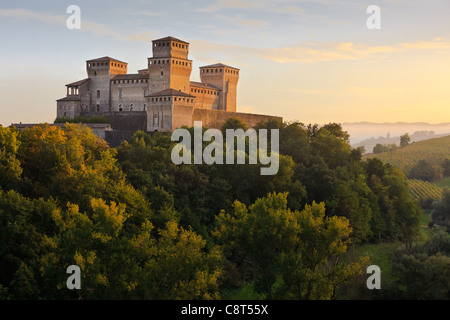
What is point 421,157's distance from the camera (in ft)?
355

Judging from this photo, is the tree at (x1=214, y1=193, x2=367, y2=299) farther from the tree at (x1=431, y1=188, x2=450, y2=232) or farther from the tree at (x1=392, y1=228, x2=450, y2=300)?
the tree at (x1=431, y1=188, x2=450, y2=232)

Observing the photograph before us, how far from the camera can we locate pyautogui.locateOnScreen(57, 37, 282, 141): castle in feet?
174

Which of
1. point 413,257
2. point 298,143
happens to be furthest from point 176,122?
point 413,257

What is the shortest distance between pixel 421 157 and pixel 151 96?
68.7 metres

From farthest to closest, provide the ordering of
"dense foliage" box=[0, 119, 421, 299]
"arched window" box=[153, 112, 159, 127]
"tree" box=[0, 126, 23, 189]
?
"arched window" box=[153, 112, 159, 127] < "tree" box=[0, 126, 23, 189] < "dense foliage" box=[0, 119, 421, 299]

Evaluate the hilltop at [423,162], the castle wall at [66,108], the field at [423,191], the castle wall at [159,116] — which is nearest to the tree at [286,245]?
the castle wall at [159,116]

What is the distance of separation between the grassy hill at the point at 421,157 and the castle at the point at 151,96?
1054 inches

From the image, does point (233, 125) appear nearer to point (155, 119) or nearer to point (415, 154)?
point (155, 119)

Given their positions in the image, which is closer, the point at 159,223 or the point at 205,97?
the point at 159,223

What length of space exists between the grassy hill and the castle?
87.9 ft

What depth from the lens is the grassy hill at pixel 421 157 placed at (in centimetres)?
7794

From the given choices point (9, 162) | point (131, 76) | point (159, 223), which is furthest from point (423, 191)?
point (9, 162)

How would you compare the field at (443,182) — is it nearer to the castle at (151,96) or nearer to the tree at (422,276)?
the castle at (151,96)

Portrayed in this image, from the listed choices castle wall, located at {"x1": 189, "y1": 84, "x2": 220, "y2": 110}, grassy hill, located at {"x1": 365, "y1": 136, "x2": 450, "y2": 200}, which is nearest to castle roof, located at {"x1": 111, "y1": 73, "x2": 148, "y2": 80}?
castle wall, located at {"x1": 189, "y1": 84, "x2": 220, "y2": 110}
